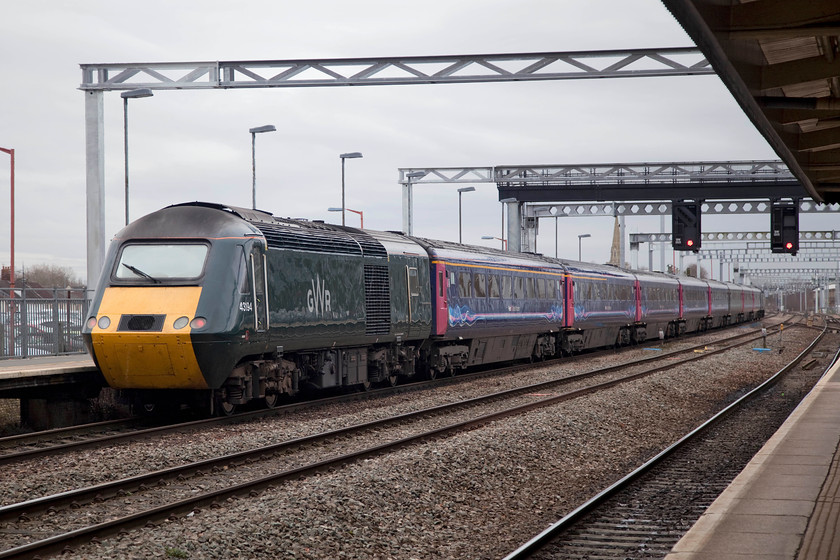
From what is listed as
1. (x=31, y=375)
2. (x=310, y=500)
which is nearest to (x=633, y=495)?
(x=310, y=500)

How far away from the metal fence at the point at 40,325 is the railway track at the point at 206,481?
8.91m

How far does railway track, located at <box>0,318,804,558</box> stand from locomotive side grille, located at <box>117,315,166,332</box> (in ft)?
10.4

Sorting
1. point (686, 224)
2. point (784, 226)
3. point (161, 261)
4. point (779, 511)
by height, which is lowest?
point (779, 511)

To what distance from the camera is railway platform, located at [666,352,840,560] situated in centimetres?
716

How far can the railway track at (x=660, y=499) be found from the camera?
29.5 feet

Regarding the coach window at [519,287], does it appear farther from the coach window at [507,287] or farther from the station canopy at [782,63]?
the station canopy at [782,63]

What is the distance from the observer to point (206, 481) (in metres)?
11.0

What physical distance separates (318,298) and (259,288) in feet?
6.48

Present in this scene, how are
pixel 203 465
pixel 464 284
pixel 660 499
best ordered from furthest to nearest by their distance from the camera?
pixel 464 284 → pixel 203 465 → pixel 660 499

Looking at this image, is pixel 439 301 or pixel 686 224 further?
pixel 686 224

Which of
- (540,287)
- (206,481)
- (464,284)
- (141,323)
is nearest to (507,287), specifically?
(540,287)

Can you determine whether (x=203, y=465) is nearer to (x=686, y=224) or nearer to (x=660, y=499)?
(x=660, y=499)

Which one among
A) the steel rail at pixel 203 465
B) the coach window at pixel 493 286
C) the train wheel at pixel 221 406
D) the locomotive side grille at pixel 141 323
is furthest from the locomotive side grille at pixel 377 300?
the coach window at pixel 493 286

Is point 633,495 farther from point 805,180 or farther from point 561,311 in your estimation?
point 561,311
